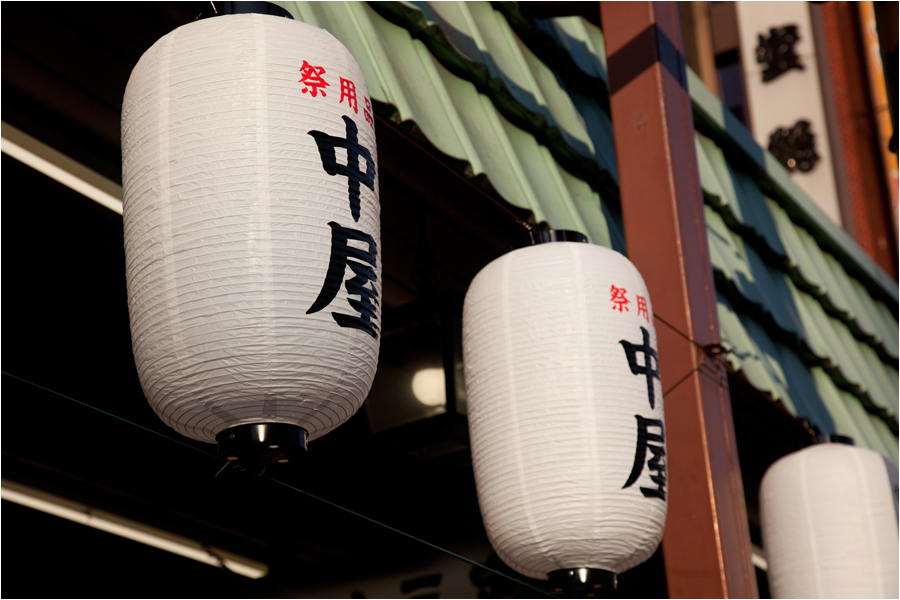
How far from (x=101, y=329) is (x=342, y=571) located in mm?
1882

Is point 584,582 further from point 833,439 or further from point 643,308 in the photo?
point 833,439

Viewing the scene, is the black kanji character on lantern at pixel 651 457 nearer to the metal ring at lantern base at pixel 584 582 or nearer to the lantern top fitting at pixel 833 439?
the metal ring at lantern base at pixel 584 582

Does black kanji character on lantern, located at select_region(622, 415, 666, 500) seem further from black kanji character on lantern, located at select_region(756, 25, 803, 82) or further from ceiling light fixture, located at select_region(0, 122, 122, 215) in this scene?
black kanji character on lantern, located at select_region(756, 25, 803, 82)

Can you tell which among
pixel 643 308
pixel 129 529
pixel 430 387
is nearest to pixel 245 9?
pixel 643 308

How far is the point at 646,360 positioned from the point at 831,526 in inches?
61.9

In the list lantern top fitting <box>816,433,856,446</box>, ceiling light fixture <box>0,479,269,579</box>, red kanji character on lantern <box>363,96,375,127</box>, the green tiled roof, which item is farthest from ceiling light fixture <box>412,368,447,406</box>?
lantern top fitting <box>816,433,856,446</box>

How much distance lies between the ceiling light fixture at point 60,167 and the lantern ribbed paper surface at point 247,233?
1383mm

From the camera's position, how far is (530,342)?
290 cm

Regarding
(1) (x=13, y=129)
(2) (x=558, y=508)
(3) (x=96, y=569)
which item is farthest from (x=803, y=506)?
(1) (x=13, y=129)

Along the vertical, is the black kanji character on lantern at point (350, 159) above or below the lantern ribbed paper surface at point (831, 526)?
above

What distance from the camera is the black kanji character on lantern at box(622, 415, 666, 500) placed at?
112 inches

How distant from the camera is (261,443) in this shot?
6.95 ft

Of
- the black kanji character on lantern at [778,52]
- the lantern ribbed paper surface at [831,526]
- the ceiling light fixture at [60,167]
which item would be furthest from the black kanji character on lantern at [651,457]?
the black kanji character on lantern at [778,52]

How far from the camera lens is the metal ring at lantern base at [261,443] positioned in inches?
83.5
